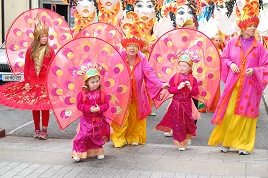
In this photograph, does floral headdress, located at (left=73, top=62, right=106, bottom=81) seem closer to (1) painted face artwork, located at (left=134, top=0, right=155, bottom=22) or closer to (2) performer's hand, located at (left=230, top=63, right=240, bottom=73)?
(2) performer's hand, located at (left=230, top=63, right=240, bottom=73)

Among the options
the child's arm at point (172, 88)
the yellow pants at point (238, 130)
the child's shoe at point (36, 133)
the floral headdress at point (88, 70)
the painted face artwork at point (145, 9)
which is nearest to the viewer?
the floral headdress at point (88, 70)

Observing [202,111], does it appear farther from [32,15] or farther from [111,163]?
[111,163]

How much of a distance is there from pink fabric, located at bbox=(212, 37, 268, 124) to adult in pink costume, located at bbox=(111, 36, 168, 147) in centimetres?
93

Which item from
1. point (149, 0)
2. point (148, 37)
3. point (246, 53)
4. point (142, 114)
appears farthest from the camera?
point (149, 0)

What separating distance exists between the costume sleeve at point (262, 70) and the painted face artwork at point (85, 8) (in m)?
6.70

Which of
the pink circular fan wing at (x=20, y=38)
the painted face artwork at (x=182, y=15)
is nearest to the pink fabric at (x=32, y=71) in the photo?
the pink circular fan wing at (x=20, y=38)

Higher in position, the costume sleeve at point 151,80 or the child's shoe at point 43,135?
the costume sleeve at point 151,80

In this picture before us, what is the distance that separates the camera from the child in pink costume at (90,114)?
672cm

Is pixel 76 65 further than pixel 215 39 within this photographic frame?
No

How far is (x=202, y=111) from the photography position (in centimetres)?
1155

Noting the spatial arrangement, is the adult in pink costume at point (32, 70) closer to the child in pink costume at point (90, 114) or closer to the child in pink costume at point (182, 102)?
the child in pink costume at point (90, 114)

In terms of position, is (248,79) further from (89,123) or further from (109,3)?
(109,3)

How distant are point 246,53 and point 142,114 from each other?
1.68 meters

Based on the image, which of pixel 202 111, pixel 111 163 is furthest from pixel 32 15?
pixel 202 111
